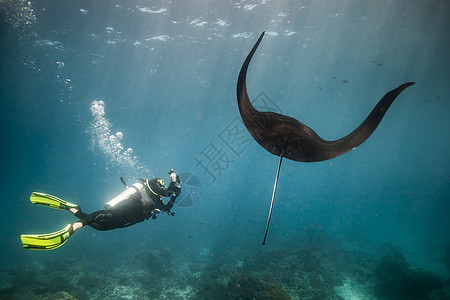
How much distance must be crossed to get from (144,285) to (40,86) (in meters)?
34.9

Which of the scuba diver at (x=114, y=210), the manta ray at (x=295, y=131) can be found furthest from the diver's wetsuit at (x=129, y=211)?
the manta ray at (x=295, y=131)

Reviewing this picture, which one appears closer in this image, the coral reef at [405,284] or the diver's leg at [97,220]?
the diver's leg at [97,220]

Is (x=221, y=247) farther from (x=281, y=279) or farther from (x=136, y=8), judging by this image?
(x=136, y=8)

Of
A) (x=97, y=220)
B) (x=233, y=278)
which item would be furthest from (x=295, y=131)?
(x=233, y=278)

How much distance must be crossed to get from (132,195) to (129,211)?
449 millimetres

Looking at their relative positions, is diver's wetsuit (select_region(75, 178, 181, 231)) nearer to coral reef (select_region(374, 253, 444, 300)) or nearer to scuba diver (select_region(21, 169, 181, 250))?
scuba diver (select_region(21, 169, 181, 250))

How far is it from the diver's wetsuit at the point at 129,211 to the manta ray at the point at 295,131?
3.57m

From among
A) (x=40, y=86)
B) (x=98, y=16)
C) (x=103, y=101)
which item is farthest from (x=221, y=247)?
(x=40, y=86)

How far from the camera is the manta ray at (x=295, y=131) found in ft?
7.98

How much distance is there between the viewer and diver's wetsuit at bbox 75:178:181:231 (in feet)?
13.1

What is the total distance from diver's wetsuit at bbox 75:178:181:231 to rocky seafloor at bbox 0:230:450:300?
5640 millimetres

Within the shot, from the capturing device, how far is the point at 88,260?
13.8 metres

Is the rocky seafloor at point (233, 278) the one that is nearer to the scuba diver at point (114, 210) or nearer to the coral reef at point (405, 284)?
the coral reef at point (405, 284)

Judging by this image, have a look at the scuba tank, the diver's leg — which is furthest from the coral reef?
the diver's leg
